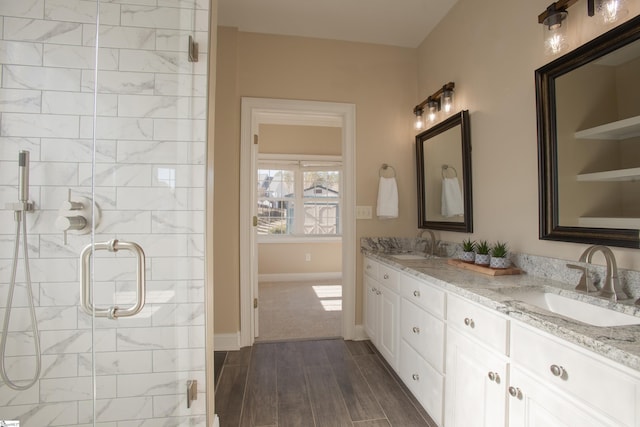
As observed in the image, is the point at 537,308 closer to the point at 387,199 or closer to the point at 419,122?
the point at 387,199

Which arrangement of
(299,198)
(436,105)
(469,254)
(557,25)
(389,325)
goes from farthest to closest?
(299,198)
(436,105)
(389,325)
(469,254)
(557,25)

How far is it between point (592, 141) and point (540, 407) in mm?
1089

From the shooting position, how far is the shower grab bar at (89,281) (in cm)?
116

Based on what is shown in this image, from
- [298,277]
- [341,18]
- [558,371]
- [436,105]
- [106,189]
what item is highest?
[341,18]

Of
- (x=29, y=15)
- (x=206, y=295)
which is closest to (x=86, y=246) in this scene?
(x=206, y=295)

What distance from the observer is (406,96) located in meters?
2.78

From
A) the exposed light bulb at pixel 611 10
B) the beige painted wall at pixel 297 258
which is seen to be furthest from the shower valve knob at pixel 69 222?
the beige painted wall at pixel 297 258

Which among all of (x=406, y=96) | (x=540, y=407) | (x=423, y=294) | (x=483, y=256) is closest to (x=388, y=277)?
(x=423, y=294)

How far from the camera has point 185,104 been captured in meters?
1.38

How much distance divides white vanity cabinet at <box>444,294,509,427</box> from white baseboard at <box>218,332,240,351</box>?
1703mm

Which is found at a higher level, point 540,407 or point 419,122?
point 419,122

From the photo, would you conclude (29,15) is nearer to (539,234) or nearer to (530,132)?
(530,132)

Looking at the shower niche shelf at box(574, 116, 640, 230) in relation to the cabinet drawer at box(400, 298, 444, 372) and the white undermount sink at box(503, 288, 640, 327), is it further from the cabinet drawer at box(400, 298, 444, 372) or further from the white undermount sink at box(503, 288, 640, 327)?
the cabinet drawer at box(400, 298, 444, 372)

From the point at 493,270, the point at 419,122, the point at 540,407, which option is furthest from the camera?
the point at 419,122
